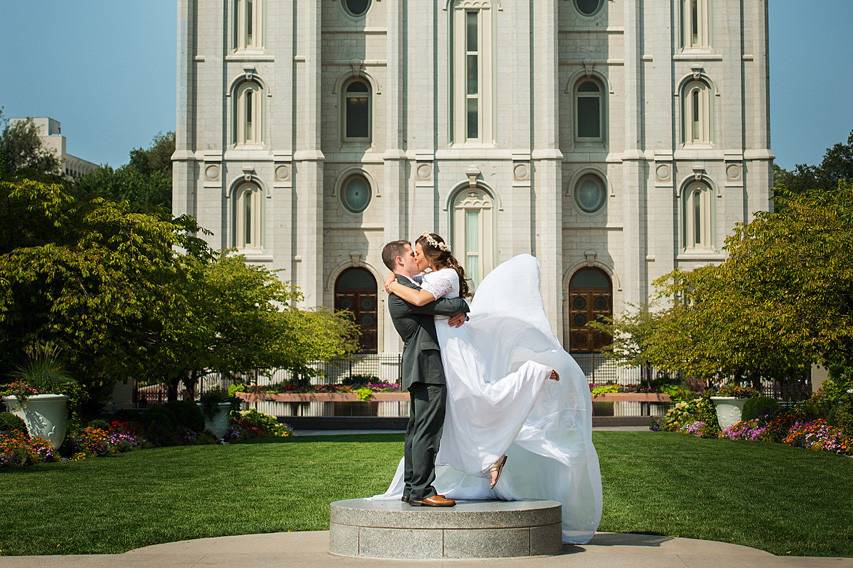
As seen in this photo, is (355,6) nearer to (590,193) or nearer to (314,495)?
(590,193)

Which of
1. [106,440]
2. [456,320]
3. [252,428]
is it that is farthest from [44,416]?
[456,320]

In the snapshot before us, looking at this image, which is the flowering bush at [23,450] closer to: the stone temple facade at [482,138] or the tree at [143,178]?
the stone temple facade at [482,138]

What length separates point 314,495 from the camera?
15070mm

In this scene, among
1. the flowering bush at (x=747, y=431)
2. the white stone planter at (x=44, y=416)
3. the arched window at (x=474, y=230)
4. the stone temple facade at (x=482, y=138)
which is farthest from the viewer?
the arched window at (x=474, y=230)

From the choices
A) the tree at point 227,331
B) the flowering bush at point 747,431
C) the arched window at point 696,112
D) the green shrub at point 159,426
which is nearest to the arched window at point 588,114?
the arched window at point 696,112

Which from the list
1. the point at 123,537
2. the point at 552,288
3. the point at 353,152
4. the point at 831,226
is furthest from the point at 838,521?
the point at 353,152

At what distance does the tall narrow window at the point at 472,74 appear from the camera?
55.2 m

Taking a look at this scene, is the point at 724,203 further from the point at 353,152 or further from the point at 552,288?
the point at 353,152

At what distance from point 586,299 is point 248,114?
16355 mm

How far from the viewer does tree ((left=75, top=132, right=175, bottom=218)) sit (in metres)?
68.1

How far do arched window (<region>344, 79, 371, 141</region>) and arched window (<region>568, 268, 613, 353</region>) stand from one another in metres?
11.1

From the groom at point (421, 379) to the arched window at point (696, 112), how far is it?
47.0 metres

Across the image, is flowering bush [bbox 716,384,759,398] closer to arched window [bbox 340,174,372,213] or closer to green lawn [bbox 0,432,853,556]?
green lawn [bbox 0,432,853,556]

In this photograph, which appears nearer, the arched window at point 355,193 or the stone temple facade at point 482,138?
the stone temple facade at point 482,138
